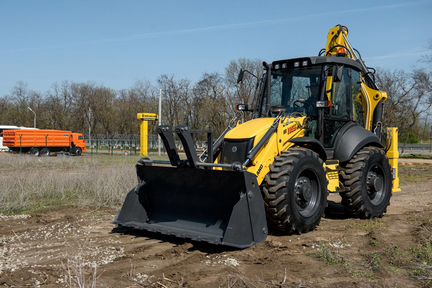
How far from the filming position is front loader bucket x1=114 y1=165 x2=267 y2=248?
620cm

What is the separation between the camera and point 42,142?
39.5 m

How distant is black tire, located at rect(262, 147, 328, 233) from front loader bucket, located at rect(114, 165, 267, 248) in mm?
426

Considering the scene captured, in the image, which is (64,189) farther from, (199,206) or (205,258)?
(205,258)

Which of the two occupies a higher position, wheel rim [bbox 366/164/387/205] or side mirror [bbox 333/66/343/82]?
side mirror [bbox 333/66/343/82]

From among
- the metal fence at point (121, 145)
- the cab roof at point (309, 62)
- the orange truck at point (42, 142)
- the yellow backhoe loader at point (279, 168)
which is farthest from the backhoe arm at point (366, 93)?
the orange truck at point (42, 142)

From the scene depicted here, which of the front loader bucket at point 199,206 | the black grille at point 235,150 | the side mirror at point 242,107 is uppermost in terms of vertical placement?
the side mirror at point 242,107

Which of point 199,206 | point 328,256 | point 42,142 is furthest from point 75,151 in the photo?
point 328,256

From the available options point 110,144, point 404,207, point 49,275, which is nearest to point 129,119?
point 110,144

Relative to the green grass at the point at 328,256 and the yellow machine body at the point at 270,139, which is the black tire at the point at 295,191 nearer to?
the yellow machine body at the point at 270,139

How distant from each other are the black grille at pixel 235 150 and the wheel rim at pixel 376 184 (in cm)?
274

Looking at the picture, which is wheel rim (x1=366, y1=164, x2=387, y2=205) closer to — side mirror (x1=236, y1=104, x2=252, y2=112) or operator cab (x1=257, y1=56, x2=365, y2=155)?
operator cab (x1=257, y1=56, x2=365, y2=155)

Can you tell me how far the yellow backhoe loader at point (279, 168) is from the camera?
6613mm

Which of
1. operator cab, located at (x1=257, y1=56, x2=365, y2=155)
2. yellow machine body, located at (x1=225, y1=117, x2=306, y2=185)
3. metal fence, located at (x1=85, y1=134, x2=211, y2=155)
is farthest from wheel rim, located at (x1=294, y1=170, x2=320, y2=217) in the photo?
metal fence, located at (x1=85, y1=134, x2=211, y2=155)

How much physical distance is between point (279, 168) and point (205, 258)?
1.73 m
